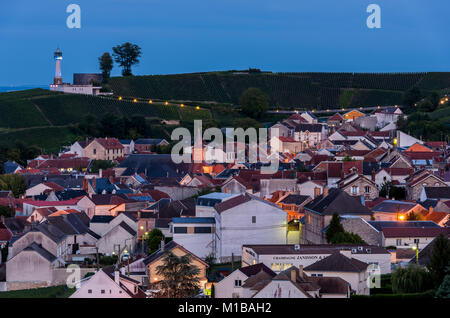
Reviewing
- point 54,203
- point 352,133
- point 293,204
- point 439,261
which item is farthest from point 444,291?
point 352,133

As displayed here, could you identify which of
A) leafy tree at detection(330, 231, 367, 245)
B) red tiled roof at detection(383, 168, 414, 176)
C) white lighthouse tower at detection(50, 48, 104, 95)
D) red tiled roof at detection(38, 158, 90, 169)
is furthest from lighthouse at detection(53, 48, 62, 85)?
leafy tree at detection(330, 231, 367, 245)

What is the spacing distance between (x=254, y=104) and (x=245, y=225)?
65.2 m

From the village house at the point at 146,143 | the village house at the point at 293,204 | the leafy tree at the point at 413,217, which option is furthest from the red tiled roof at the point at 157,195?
the village house at the point at 146,143

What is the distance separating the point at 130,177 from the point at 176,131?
3217cm

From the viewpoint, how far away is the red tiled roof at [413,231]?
31.4 m

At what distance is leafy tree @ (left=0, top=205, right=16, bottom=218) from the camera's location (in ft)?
148

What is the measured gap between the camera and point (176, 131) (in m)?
89.4

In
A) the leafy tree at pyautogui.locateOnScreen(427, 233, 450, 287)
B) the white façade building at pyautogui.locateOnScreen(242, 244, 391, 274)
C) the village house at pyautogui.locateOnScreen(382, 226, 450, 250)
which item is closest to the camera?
the leafy tree at pyautogui.locateOnScreen(427, 233, 450, 287)

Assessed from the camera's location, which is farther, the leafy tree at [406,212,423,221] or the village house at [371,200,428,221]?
the village house at [371,200,428,221]

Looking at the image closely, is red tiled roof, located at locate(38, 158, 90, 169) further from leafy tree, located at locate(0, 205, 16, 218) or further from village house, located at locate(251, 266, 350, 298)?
village house, located at locate(251, 266, 350, 298)

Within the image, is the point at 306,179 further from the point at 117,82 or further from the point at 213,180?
the point at 117,82

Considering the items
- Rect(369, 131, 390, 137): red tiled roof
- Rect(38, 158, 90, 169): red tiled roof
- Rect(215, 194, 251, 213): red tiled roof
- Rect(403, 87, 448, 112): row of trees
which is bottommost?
Rect(215, 194, 251, 213): red tiled roof

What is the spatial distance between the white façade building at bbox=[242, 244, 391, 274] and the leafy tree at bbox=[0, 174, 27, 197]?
28274 mm

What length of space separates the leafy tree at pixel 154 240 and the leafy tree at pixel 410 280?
12325 mm
